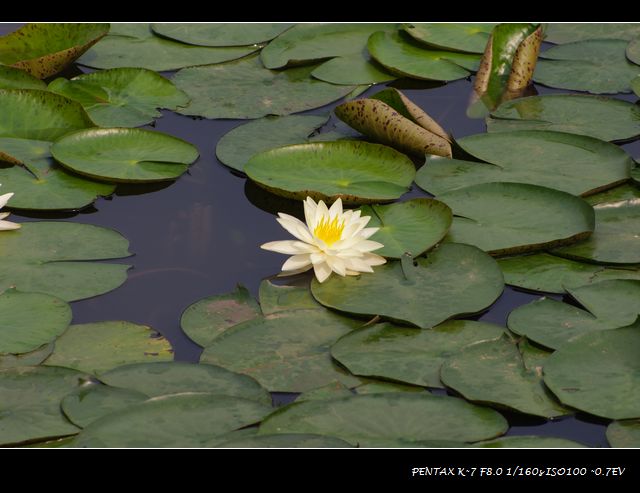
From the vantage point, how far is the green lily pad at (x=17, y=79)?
423cm

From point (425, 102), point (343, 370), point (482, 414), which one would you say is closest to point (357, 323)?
point (343, 370)

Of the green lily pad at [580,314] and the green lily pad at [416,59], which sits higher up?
the green lily pad at [416,59]

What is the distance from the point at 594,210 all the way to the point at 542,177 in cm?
30

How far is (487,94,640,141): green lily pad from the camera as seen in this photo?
3988 millimetres

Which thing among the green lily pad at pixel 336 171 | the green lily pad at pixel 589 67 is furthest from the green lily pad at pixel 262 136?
the green lily pad at pixel 589 67

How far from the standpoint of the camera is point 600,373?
8.67 feet

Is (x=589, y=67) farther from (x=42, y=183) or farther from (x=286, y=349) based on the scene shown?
(x=42, y=183)

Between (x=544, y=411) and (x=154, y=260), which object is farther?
(x=154, y=260)

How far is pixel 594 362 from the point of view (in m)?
2.68

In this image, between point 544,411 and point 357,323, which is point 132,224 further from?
point 544,411

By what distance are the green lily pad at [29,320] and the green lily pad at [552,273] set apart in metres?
1.47

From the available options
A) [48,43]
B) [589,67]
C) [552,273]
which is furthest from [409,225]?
[48,43]

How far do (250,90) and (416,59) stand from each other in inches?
33.1

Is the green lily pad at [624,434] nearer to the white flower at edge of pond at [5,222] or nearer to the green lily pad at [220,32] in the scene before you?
the white flower at edge of pond at [5,222]
